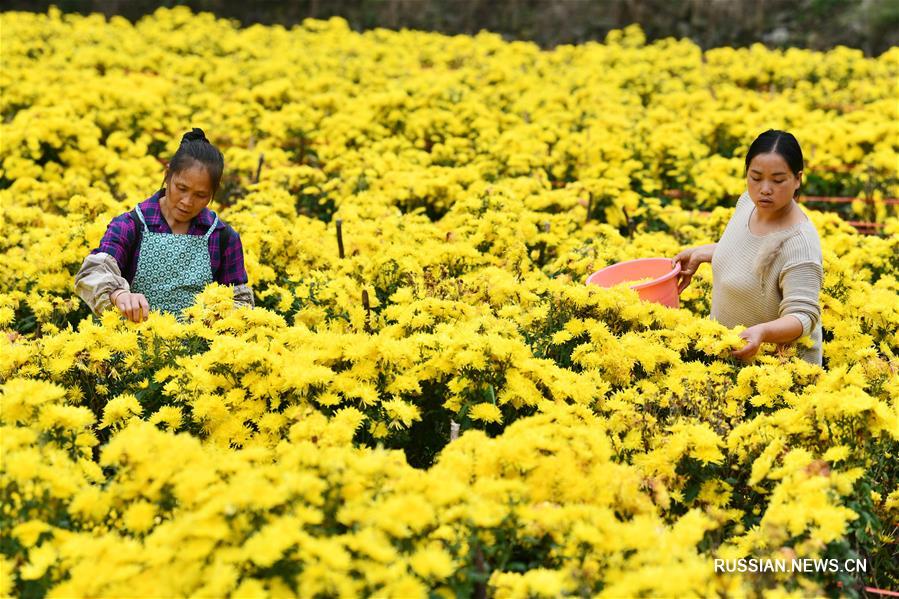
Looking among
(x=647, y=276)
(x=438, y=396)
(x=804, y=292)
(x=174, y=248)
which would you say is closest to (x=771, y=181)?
(x=804, y=292)

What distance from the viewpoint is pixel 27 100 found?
785 cm

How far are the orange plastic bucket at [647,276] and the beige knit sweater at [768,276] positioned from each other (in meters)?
0.26

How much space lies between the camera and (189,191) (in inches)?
143

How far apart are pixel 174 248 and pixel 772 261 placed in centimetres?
252

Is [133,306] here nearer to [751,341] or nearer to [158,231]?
[158,231]

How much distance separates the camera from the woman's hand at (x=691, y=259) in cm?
406

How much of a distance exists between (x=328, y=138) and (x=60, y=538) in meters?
5.74

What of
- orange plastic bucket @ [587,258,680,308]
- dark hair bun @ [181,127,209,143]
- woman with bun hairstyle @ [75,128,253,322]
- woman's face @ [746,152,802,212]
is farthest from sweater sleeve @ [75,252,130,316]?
woman's face @ [746,152,802,212]

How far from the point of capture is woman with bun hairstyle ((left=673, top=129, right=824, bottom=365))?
3393mm

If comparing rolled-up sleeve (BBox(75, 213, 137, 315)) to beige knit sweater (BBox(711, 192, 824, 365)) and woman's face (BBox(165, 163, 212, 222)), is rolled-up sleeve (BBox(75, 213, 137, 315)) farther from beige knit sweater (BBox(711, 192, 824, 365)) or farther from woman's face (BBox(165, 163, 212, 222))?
beige knit sweater (BBox(711, 192, 824, 365))

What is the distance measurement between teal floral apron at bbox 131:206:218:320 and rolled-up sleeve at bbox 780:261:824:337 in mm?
2448

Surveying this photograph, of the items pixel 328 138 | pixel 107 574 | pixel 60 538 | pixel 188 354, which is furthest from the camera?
pixel 328 138

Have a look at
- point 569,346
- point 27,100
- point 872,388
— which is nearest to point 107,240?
point 569,346

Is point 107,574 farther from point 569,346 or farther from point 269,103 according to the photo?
point 269,103
